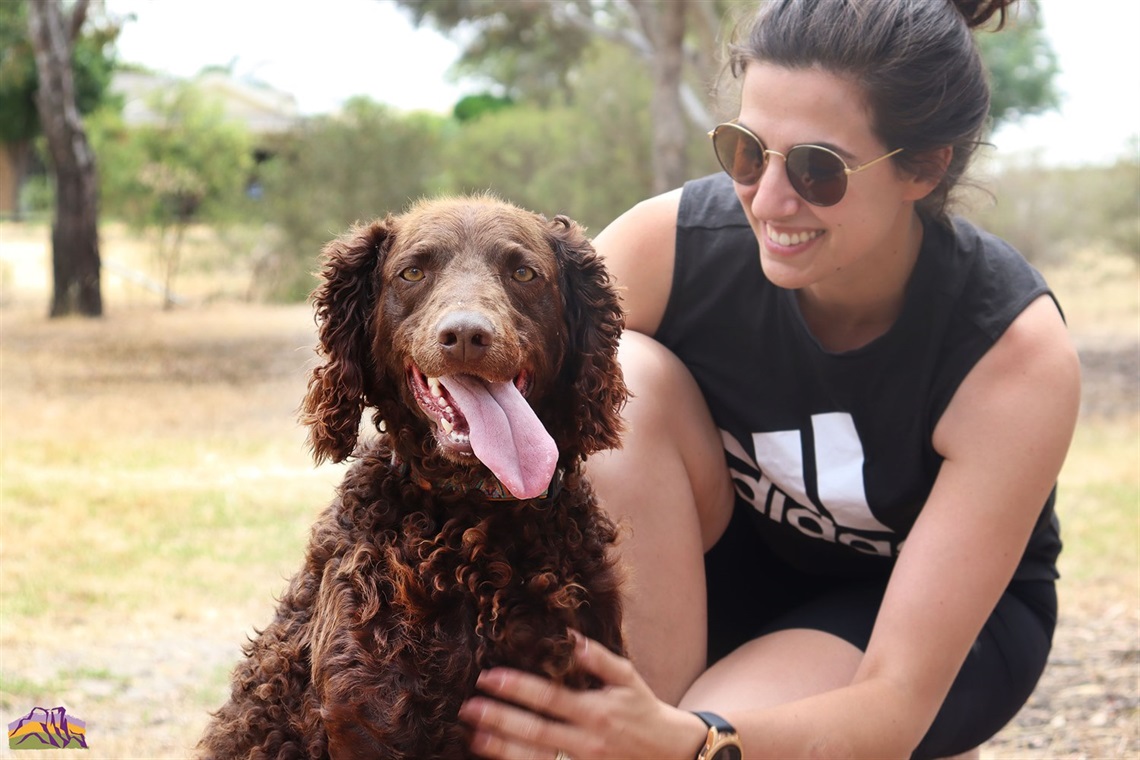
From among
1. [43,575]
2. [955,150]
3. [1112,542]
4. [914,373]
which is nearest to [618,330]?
[914,373]

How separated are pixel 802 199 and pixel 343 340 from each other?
3.57ft

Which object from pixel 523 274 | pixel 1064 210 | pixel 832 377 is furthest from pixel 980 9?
pixel 1064 210

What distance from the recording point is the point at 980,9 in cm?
281

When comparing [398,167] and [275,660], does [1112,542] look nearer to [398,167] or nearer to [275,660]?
[275,660]

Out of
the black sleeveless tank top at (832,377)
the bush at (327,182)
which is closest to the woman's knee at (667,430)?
the black sleeveless tank top at (832,377)

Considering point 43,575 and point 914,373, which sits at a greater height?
point 914,373

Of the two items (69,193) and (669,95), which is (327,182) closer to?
(69,193)

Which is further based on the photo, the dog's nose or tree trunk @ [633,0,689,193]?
tree trunk @ [633,0,689,193]

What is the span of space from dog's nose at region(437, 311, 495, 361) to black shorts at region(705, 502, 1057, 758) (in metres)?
1.50

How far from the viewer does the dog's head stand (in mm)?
2037

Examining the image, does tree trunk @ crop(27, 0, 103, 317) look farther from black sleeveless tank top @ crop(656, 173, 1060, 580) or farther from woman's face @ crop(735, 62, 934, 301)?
woman's face @ crop(735, 62, 934, 301)

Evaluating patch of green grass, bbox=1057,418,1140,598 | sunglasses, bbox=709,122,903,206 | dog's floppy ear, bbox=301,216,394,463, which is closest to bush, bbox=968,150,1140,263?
patch of green grass, bbox=1057,418,1140,598

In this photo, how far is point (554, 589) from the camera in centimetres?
210

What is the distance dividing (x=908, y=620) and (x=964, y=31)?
1.39 metres
